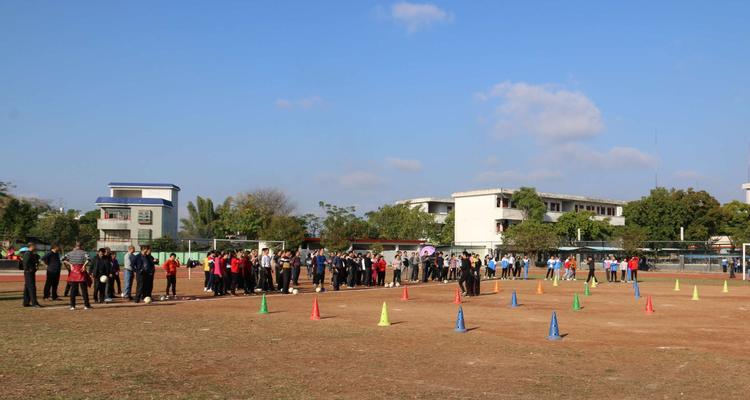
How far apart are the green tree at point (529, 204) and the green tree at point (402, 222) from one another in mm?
16394

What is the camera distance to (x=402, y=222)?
9794 cm

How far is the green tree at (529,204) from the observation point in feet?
269

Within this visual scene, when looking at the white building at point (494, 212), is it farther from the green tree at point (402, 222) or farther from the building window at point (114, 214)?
the building window at point (114, 214)

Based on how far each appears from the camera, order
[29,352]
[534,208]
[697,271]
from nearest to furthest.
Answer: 1. [29,352]
2. [697,271]
3. [534,208]

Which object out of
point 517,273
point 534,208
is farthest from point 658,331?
point 534,208

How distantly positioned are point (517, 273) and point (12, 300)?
3186 centimetres

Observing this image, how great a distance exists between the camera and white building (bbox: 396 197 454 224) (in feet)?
349

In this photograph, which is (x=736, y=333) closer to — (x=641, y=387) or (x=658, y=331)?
(x=658, y=331)

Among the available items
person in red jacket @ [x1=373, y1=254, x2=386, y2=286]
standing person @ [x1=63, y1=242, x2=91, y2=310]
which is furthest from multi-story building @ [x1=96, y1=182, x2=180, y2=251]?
standing person @ [x1=63, y1=242, x2=91, y2=310]

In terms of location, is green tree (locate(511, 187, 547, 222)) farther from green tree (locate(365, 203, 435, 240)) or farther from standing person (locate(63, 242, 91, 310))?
standing person (locate(63, 242, 91, 310))

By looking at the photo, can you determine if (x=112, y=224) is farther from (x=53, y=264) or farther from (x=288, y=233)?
(x=53, y=264)

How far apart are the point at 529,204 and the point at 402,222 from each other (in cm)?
2109

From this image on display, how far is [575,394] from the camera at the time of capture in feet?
27.9

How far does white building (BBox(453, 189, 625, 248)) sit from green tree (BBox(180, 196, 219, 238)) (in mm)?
32054
